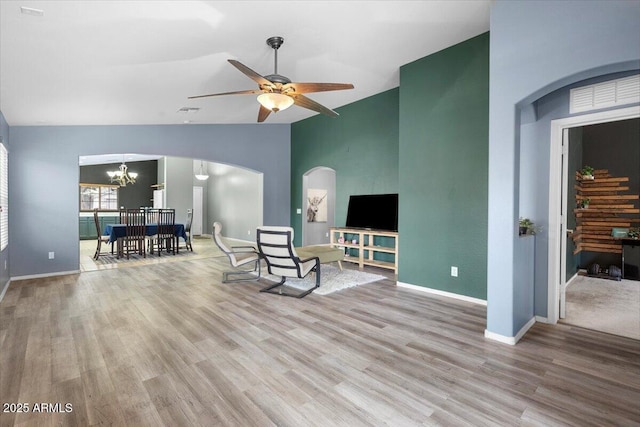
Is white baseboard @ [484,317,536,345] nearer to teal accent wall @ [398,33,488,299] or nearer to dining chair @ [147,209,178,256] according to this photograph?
teal accent wall @ [398,33,488,299]

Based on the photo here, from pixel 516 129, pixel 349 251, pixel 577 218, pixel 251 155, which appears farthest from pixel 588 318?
pixel 251 155

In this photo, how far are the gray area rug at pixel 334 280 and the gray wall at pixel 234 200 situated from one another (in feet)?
14.9

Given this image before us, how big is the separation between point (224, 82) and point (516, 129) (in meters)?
3.69

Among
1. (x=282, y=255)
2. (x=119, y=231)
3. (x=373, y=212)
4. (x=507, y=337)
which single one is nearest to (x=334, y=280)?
(x=282, y=255)

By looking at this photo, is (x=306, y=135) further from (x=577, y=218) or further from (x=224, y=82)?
(x=577, y=218)

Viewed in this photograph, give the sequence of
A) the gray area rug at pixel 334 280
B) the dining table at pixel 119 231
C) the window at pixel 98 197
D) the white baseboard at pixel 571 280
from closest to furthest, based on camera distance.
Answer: the gray area rug at pixel 334 280 → the white baseboard at pixel 571 280 → the dining table at pixel 119 231 → the window at pixel 98 197

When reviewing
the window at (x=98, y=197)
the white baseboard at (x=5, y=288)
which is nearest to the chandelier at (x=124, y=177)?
the window at (x=98, y=197)

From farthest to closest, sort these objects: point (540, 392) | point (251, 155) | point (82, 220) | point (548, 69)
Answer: point (82, 220)
point (251, 155)
point (548, 69)
point (540, 392)

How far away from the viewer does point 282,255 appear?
4191 millimetres

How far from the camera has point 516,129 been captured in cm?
280

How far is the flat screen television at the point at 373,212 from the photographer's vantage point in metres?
5.77

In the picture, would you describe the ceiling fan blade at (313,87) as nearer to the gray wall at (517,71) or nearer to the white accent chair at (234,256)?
the gray wall at (517,71)

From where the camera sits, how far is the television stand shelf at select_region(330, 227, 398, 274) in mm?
5703

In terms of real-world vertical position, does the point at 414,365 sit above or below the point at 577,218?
below
